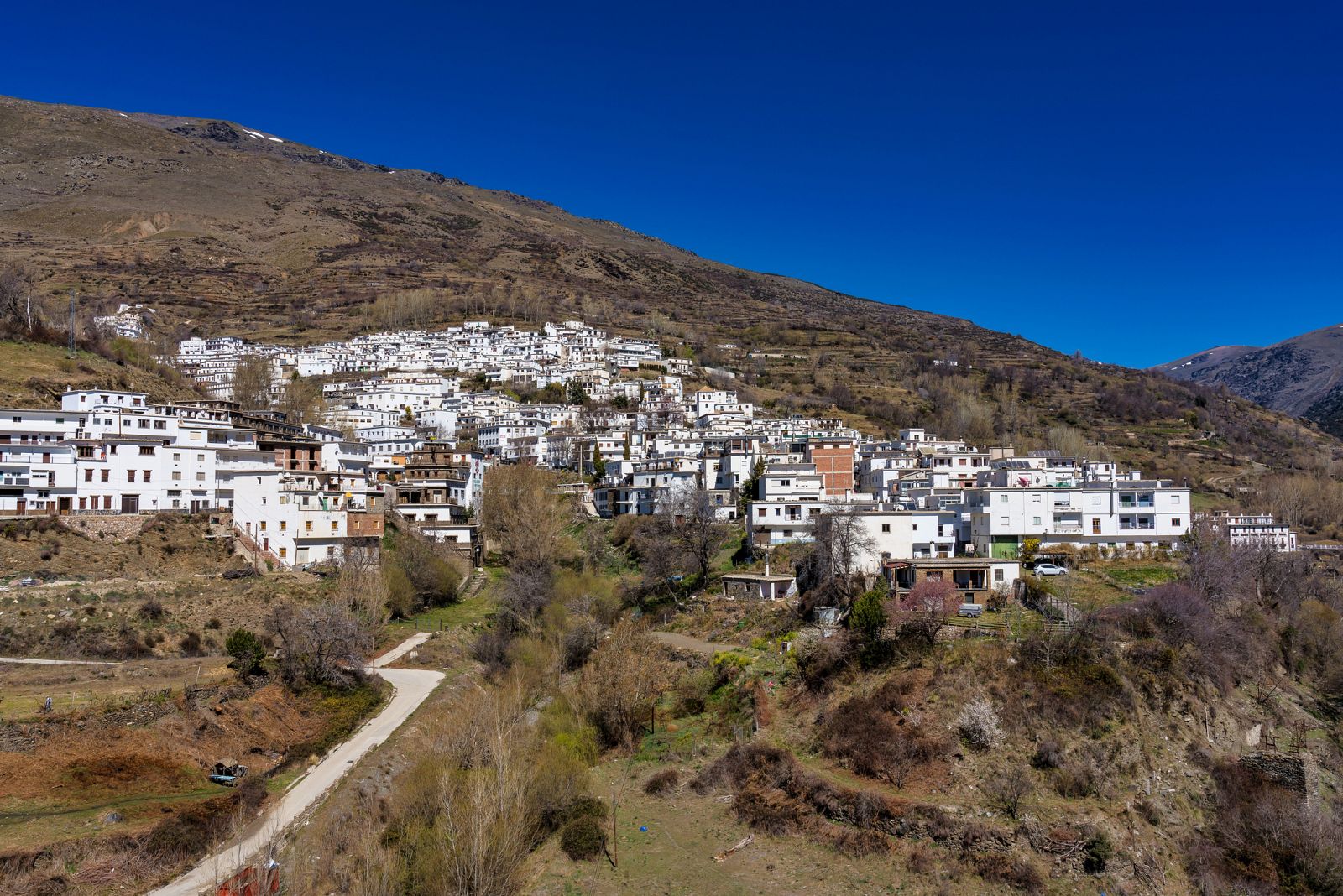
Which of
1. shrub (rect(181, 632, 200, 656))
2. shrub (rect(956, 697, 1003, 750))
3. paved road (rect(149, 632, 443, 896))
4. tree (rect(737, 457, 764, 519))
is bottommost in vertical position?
paved road (rect(149, 632, 443, 896))

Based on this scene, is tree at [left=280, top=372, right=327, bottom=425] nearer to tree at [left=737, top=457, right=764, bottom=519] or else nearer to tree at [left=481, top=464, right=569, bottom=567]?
tree at [left=481, top=464, right=569, bottom=567]

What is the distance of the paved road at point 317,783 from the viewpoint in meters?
18.6

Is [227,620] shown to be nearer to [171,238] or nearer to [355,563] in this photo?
[355,563]

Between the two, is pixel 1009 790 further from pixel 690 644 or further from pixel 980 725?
pixel 690 644

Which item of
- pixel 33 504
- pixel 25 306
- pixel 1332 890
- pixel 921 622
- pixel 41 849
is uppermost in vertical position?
pixel 25 306

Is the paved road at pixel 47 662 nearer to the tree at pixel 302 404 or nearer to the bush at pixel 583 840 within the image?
the bush at pixel 583 840

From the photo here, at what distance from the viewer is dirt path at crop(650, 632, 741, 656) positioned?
3769cm

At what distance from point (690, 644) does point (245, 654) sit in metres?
17.6

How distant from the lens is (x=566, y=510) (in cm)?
6531

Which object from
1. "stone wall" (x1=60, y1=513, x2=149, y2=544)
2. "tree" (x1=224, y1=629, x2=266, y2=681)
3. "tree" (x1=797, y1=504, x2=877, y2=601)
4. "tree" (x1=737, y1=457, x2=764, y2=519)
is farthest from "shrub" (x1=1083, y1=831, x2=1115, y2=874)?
"stone wall" (x1=60, y1=513, x2=149, y2=544)

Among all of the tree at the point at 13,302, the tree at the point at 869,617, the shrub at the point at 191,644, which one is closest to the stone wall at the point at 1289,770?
the tree at the point at 869,617

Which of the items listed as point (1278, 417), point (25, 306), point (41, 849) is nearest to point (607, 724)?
point (41, 849)

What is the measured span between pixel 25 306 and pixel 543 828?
2950 inches

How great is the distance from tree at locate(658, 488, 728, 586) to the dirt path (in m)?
5.99
